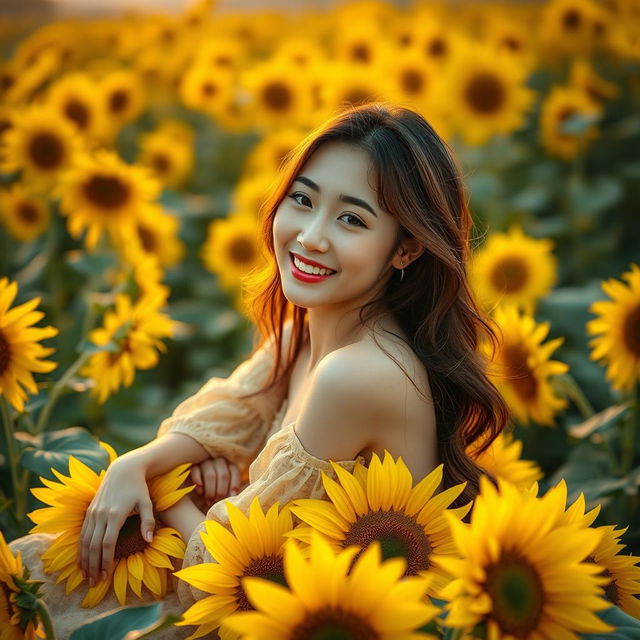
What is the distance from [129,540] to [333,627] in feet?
2.07

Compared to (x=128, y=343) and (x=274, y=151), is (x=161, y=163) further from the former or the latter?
(x=128, y=343)

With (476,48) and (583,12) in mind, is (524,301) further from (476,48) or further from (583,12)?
(583,12)

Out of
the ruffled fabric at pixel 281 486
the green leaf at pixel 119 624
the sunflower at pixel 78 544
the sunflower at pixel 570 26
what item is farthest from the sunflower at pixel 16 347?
the sunflower at pixel 570 26

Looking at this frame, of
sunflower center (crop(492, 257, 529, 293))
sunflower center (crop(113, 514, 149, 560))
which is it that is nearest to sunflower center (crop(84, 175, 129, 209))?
sunflower center (crop(492, 257, 529, 293))

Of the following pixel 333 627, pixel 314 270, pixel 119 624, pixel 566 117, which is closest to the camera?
pixel 333 627

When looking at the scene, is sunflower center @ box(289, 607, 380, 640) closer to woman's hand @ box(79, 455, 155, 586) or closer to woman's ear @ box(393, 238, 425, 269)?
woman's hand @ box(79, 455, 155, 586)

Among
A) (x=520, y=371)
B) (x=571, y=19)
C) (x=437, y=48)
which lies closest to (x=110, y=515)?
(x=520, y=371)

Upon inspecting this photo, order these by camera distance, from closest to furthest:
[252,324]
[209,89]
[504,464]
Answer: [504,464] < [252,324] < [209,89]

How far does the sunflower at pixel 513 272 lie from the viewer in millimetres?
2641

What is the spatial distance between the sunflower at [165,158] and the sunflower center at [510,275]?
5.95ft

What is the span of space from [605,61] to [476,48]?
1112 mm

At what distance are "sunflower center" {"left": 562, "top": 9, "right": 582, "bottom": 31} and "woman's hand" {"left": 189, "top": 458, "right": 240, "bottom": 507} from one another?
320cm

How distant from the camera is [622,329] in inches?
75.6

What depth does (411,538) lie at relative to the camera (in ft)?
4.27
